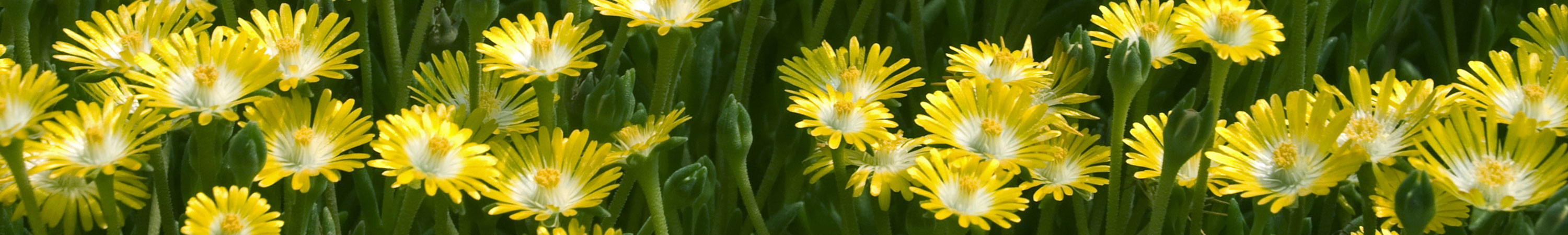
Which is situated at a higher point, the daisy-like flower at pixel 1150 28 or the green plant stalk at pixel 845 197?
the daisy-like flower at pixel 1150 28

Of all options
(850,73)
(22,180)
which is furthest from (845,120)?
(22,180)

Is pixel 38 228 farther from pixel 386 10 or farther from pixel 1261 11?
pixel 1261 11

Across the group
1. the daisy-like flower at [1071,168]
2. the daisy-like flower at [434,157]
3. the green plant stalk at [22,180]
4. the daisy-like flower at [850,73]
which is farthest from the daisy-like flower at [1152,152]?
the green plant stalk at [22,180]

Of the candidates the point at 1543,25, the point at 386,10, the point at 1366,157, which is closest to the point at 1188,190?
the point at 1366,157

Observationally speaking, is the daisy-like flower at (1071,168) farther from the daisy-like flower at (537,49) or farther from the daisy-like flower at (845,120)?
the daisy-like flower at (537,49)

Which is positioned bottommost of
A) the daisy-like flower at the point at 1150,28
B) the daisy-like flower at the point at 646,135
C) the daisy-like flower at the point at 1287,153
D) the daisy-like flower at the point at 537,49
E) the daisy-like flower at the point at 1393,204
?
the daisy-like flower at the point at 1393,204

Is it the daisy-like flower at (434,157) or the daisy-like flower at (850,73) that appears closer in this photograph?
the daisy-like flower at (434,157)

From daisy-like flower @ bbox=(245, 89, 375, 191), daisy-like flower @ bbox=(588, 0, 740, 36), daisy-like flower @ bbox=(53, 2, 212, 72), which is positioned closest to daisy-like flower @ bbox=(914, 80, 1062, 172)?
daisy-like flower @ bbox=(588, 0, 740, 36)
